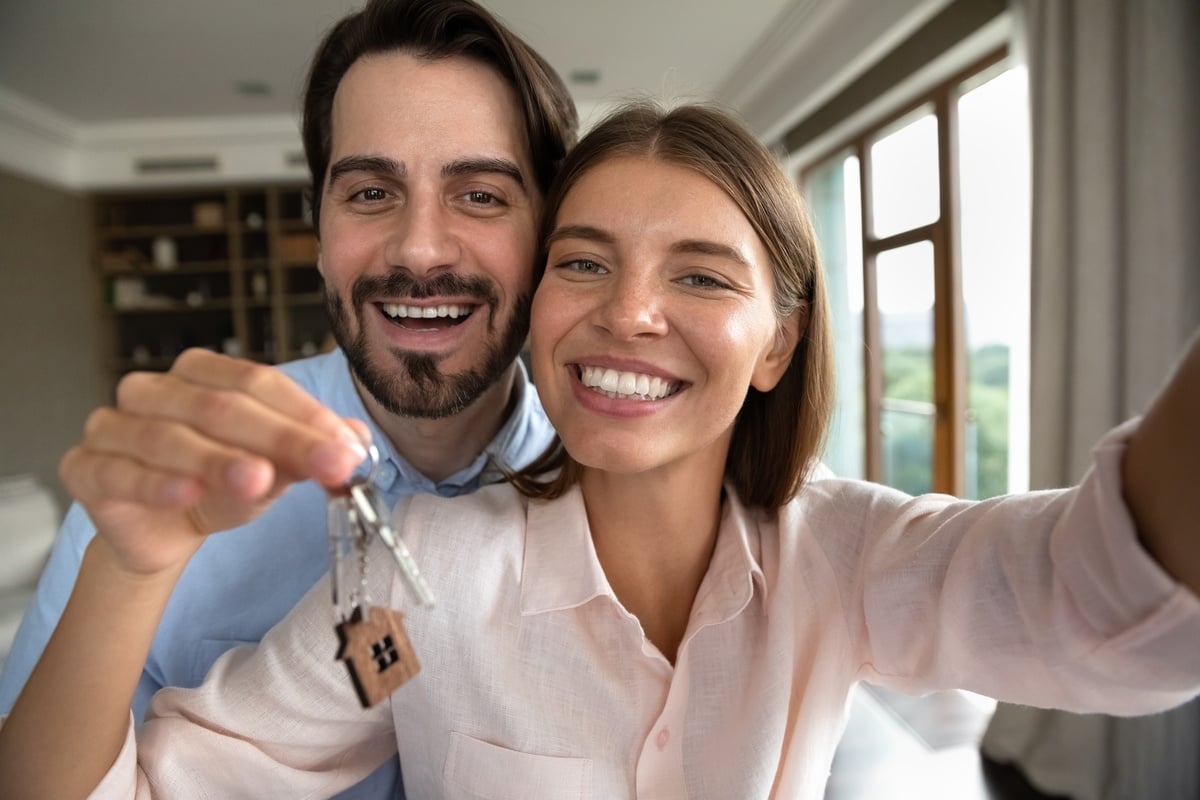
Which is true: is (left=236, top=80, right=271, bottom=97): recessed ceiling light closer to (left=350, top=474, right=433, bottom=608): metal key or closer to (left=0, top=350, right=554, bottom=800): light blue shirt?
(left=0, top=350, right=554, bottom=800): light blue shirt

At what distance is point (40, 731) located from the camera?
703mm

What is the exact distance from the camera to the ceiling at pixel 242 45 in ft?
12.9

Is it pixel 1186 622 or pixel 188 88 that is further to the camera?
pixel 188 88

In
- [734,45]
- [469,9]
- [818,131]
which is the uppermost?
[734,45]

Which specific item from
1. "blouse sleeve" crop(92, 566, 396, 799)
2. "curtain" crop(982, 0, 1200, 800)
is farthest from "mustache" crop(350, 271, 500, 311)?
"curtain" crop(982, 0, 1200, 800)

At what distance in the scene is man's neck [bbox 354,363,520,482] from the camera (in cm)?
129

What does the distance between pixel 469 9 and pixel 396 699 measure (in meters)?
1.16

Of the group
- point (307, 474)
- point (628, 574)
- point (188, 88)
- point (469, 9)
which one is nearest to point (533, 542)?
point (628, 574)

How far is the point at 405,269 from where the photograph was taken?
116 cm

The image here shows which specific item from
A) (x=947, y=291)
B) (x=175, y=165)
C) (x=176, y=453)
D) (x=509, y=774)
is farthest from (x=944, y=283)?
(x=175, y=165)

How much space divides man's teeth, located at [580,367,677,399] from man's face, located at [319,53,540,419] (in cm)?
31

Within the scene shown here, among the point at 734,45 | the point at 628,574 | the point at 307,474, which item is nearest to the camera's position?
the point at 307,474

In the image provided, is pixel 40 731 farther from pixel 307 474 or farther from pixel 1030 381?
pixel 1030 381

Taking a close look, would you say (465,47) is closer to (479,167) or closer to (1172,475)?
(479,167)
